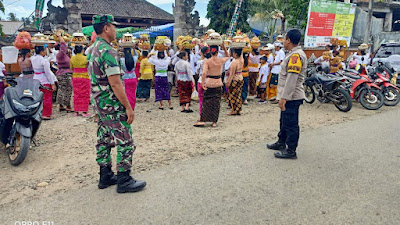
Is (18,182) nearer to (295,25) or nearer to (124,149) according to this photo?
(124,149)

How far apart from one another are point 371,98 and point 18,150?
7975 mm

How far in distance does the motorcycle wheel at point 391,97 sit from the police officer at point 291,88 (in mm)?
Result: 5573

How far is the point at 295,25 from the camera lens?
19312 millimetres

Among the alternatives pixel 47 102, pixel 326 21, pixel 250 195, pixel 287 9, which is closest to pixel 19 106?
pixel 47 102

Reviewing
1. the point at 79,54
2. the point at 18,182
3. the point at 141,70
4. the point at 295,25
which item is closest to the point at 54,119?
the point at 79,54

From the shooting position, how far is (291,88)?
157 inches

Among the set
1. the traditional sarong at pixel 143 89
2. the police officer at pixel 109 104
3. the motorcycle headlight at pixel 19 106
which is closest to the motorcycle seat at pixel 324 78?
the traditional sarong at pixel 143 89

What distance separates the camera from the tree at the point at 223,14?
21031 mm

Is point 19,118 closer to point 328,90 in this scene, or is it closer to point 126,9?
point 328,90

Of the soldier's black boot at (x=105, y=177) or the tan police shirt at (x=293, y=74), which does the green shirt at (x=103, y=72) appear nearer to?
the soldier's black boot at (x=105, y=177)

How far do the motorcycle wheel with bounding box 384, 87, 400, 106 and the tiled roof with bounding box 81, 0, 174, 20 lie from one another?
21.1m

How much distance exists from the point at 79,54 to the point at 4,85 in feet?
5.72

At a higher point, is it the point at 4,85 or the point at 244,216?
the point at 4,85

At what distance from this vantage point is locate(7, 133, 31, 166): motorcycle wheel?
3.84 m
